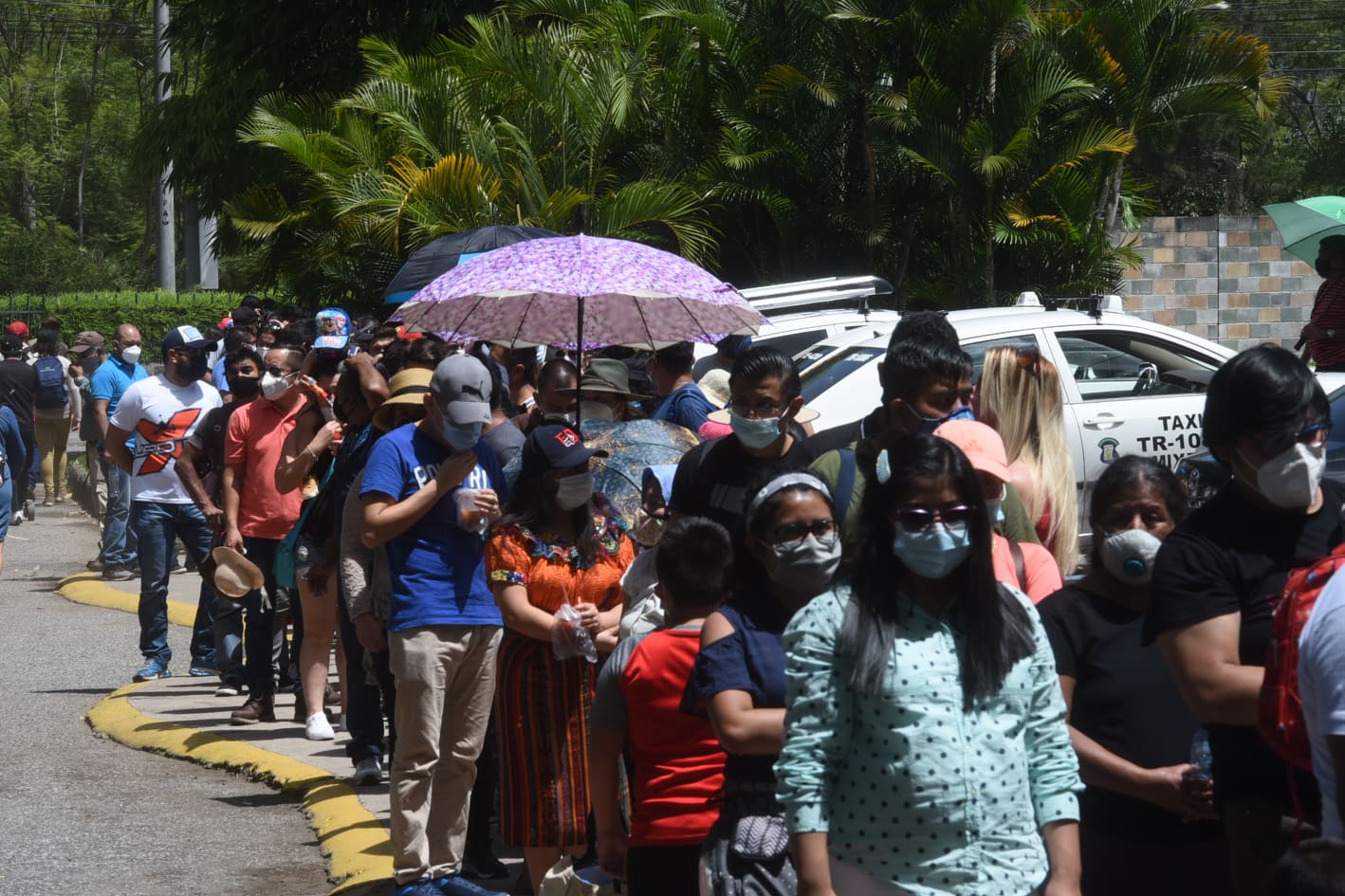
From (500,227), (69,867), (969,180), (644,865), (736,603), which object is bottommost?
(69,867)

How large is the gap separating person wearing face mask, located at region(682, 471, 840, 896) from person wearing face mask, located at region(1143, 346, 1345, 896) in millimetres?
790

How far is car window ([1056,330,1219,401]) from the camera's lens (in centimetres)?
1115

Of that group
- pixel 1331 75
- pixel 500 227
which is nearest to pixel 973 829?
pixel 500 227

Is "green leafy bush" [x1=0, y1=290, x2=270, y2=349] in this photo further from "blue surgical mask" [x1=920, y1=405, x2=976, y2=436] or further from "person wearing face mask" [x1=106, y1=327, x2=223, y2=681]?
"blue surgical mask" [x1=920, y1=405, x2=976, y2=436]

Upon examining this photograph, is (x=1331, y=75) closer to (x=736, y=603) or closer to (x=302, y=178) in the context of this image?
(x=302, y=178)

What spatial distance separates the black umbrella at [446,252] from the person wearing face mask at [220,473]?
39.9 inches

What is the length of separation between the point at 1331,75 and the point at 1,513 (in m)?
47.8

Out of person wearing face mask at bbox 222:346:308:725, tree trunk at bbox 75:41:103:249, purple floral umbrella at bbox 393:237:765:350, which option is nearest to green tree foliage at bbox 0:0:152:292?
tree trunk at bbox 75:41:103:249

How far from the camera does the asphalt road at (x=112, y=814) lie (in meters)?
6.84

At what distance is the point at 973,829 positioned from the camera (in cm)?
318

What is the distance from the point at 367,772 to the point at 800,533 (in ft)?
14.9

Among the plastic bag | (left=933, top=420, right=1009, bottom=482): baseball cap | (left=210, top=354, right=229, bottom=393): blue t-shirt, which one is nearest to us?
(left=933, top=420, right=1009, bottom=482): baseball cap

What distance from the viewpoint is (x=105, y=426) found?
47.1 feet

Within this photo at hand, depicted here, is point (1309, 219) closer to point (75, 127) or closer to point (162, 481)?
point (162, 481)
